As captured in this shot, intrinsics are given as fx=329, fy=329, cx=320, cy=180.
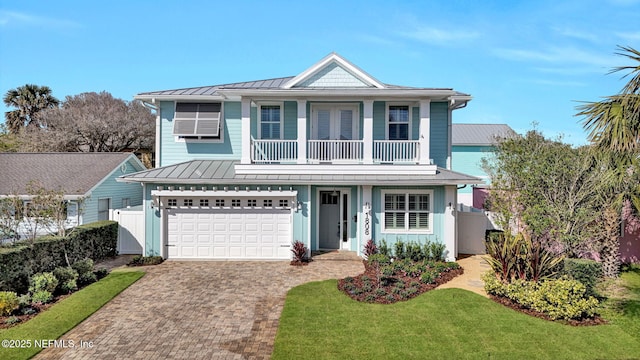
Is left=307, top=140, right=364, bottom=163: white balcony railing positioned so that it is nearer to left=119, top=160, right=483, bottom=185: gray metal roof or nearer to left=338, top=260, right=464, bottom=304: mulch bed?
left=119, top=160, right=483, bottom=185: gray metal roof

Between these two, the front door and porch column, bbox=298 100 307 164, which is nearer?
porch column, bbox=298 100 307 164

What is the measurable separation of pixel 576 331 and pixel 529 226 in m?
3.21

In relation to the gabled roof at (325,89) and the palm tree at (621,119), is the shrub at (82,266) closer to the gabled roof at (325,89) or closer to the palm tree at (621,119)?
the gabled roof at (325,89)

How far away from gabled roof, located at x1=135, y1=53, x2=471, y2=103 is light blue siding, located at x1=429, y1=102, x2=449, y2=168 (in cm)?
74

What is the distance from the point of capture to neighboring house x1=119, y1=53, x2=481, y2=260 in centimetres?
1238

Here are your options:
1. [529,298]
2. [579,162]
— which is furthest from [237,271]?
[579,162]

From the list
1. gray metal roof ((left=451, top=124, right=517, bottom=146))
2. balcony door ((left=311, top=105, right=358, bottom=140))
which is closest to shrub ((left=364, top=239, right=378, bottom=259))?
balcony door ((left=311, top=105, right=358, bottom=140))

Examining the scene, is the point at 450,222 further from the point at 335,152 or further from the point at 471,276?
the point at 335,152

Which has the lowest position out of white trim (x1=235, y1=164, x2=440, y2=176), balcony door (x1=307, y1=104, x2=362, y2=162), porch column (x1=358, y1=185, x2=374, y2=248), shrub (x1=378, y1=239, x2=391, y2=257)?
shrub (x1=378, y1=239, x2=391, y2=257)

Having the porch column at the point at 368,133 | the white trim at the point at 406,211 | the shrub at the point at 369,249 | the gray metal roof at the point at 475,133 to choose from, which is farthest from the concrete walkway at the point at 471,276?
the gray metal roof at the point at 475,133

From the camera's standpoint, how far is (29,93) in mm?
33344

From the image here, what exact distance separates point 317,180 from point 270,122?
12.2ft

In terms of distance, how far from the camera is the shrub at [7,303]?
24.4 ft

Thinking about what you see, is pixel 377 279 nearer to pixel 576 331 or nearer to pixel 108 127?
pixel 576 331
